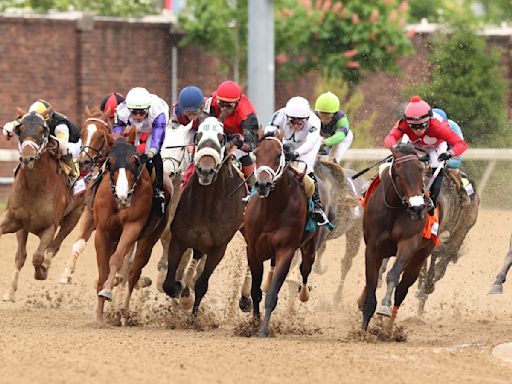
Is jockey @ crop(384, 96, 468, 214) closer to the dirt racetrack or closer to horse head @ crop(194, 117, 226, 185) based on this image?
horse head @ crop(194, 117, 226, 185)

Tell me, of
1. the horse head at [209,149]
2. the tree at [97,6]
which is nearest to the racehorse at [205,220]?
the horse head at [209,149]

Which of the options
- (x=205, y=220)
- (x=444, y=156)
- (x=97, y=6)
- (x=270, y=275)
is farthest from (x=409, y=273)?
(x=97, y=6)

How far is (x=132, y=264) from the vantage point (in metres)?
12.9

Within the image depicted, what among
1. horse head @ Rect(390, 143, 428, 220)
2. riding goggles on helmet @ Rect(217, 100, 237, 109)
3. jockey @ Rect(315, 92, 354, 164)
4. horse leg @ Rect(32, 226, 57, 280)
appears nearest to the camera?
horse head @ Rect(390, 143, 428, 220)

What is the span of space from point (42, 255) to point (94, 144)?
1.75m

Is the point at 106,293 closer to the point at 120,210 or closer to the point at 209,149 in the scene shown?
the point at 120,210

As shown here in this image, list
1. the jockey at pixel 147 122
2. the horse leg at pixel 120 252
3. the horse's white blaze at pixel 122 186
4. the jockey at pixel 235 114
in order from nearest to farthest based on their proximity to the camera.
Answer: the horse's white blaze at pixel 122 186 → the horse leg at pixel 120 252 → the jockey at pixel 147 122 → the jockey at pixel 235 114

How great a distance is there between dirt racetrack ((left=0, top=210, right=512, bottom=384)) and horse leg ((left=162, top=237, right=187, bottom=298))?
0.23 meters

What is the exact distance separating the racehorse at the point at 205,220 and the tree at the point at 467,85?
426 inches

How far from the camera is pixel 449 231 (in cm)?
1466

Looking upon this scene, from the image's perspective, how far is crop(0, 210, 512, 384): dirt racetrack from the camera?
366 inches

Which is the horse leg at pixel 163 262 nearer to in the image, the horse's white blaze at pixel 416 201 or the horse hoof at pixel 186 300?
the horse hoof at pixel 186 300

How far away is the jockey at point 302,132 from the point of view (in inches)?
486

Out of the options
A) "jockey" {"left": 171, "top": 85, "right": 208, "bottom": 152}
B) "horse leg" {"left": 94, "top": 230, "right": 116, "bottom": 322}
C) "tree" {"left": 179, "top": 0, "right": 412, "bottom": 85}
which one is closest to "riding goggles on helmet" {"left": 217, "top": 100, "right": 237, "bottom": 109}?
"jockey" {"left": 171, "top": 85, "right": 208, "bottom": 152}
